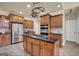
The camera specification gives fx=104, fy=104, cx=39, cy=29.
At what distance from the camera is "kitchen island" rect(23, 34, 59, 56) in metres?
2.21

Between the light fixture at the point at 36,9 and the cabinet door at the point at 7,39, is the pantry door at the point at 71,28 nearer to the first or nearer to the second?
the light fixture at the point at 36,9

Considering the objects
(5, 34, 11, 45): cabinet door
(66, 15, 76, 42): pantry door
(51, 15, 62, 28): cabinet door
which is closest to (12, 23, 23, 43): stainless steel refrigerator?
(5, 34, 11, 45): cabinet door

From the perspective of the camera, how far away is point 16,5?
7.60ft

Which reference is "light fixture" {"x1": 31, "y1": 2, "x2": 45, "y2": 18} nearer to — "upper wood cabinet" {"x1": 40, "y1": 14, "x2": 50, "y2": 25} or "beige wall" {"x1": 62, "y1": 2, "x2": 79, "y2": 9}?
"upper wood cabinet" {"x1": 40, "y1": 14, "x2": 50, "y2": 25}

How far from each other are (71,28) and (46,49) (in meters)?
0.76

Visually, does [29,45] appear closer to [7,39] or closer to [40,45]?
[40,45]

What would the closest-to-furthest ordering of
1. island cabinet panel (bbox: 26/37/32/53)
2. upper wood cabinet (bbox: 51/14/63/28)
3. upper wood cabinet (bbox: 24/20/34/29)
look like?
upper wood cabinet (bbox: 51/14/63/28), upper wood cabinet (bbox: 24/20/34/29), island cabinet panel (bbox: 26/37/32/53)

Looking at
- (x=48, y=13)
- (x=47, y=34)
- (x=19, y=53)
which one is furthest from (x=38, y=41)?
(x=48, y=13)

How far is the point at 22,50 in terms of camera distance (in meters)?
2.35

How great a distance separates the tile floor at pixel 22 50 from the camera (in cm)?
225

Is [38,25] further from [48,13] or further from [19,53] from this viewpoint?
[19,53]

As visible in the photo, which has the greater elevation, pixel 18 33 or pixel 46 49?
pixel 18 33

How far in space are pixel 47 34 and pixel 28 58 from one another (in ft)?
2.27

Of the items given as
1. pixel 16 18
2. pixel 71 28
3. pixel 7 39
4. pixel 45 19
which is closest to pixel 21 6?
pixel 16 18
